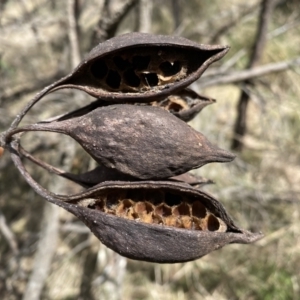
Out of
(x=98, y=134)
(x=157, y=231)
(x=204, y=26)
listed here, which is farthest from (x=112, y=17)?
(x=204, y=26)

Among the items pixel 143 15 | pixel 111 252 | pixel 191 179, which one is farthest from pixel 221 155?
pixel 111 252

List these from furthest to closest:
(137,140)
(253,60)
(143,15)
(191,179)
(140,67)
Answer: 1. (253,60)
2. (143,15)
3. (191,179)
4. (140,67)
5. (137,140)

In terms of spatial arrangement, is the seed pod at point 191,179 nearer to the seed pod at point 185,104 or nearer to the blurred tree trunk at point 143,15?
the seed pod at point 185,104

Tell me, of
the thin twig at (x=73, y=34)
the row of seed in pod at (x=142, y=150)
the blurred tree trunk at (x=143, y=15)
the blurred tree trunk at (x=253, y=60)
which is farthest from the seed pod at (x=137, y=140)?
the blurred tree trunk at (x=253, y=60)

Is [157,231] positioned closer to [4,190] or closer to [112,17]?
[112,17]

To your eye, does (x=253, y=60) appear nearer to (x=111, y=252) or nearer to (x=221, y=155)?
(x=111, y=252)

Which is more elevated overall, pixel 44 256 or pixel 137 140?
pixel 44 256
